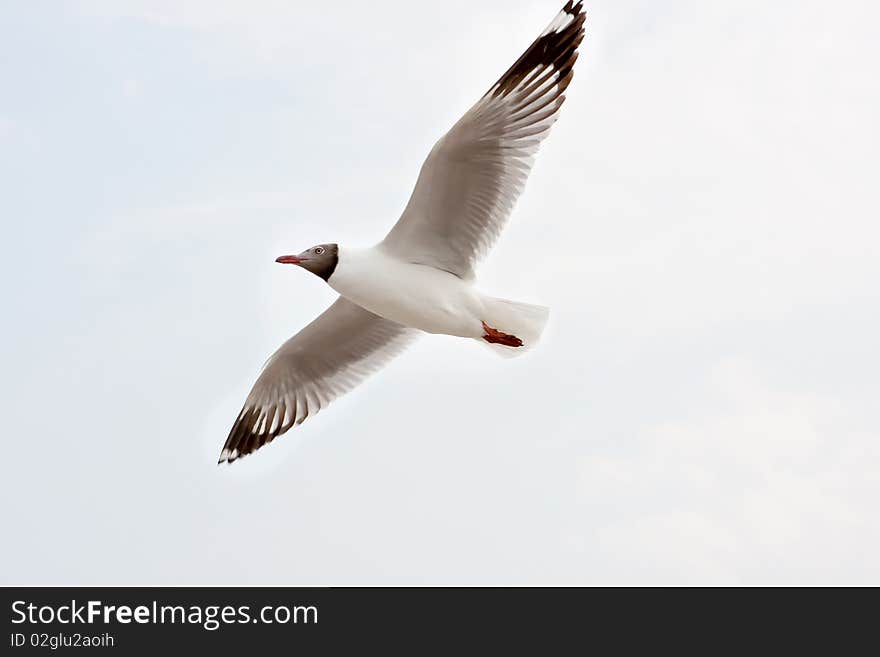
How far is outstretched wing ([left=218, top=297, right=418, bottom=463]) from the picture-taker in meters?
9.14

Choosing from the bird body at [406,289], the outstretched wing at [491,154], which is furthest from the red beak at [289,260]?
the outstretched wing at [491,154]

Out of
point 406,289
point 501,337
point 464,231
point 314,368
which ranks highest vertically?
point 314,368

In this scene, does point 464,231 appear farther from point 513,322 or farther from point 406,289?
point 513,322

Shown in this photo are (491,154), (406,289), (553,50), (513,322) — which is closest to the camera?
(553,50)

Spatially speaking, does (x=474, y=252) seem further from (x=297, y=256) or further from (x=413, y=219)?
(x=297, y=256)

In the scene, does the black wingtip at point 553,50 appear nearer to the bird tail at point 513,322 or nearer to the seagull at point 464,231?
the seagull at point 464,231

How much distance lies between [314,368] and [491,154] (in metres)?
2.39

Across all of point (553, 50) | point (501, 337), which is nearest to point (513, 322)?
point (501, 337)

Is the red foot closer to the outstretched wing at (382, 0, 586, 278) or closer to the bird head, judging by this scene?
the outstretched wing at (382, 0, 586, 278)

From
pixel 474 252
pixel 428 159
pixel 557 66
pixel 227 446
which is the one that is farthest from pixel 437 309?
pixel 227 446

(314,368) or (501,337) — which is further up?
(314,368)

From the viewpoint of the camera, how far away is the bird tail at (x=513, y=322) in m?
8.08

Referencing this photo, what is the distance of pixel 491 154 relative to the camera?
7.64 meters

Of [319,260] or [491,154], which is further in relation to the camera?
A: [319,260]
